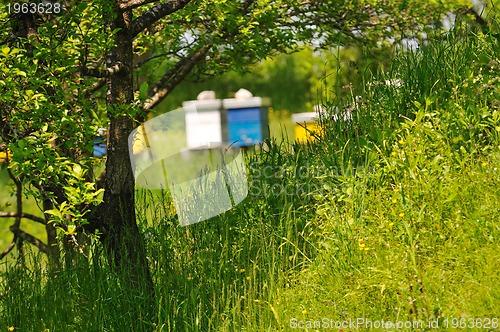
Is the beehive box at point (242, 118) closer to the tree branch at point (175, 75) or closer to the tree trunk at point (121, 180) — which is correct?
the tree branch at point (175, 75)

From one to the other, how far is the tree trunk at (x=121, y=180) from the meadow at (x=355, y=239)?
11cm

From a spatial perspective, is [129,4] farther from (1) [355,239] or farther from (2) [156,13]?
(1) [355,239]

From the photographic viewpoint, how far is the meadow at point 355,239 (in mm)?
3678

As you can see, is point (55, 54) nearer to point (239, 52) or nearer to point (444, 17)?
point (239, 52)

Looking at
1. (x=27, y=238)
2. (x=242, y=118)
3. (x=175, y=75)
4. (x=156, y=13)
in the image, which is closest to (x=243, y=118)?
(x=242, y=118)

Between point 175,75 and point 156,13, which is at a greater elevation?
point 156,13

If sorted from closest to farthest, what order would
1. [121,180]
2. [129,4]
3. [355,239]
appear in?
[355,239]
[129,4]
[121,180]

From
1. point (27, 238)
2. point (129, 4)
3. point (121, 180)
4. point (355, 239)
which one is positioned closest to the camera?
point (355, 239)

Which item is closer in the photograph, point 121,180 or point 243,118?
point 121,180

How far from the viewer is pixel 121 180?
4.51m

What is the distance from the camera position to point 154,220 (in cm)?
504

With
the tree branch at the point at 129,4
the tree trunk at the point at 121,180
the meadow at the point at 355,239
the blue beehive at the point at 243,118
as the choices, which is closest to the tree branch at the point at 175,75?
the meadow at the point at 355,239

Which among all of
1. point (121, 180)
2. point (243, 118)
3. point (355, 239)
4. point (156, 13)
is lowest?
point (355, 239)

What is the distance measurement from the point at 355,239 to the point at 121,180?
1499 millimetres
